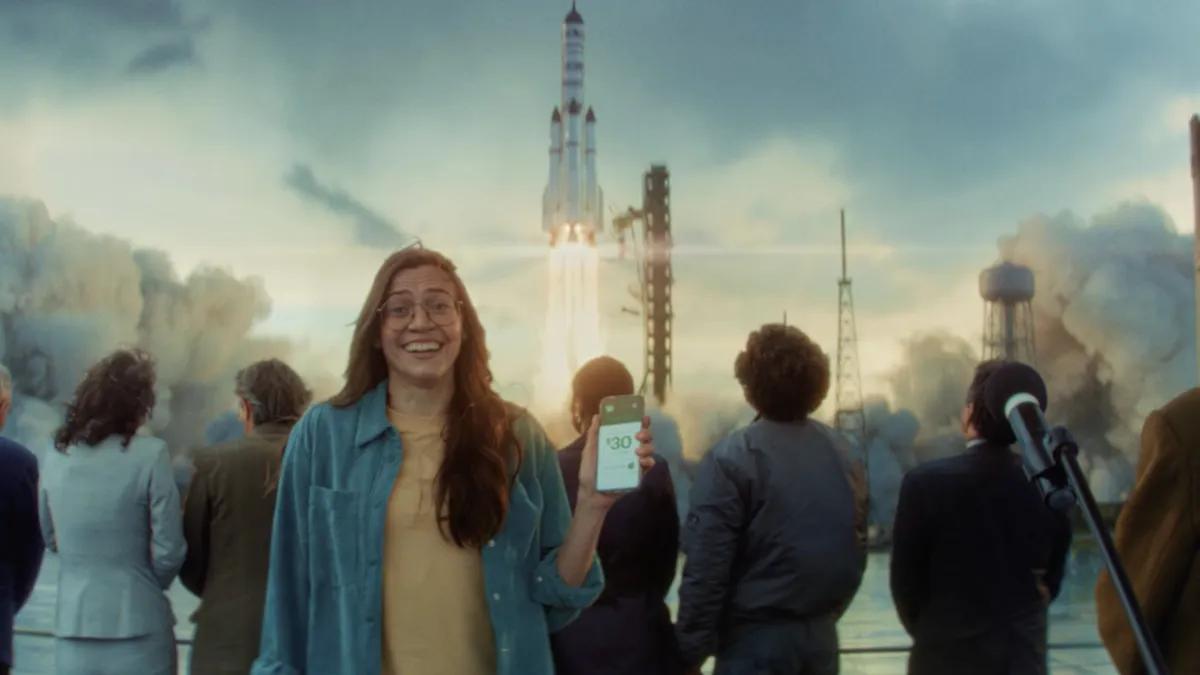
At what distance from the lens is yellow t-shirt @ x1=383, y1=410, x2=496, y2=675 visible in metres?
1.76

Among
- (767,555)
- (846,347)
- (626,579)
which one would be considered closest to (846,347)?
(846,347)

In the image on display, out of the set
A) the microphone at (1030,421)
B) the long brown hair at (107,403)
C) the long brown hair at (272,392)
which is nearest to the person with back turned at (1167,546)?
the microphone at (1030,421)

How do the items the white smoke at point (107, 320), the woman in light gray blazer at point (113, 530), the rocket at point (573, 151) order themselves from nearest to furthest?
the woman in light gray blazer at point (113, 530) < the white smoke at point (107, 320) < the rocket at point (573, 151)

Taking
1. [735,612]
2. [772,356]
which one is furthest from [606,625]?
[772,356]

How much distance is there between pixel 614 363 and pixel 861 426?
1137 centimetres

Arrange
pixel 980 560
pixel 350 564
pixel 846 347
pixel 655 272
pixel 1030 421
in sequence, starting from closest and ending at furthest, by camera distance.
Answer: pixel 1030 421 < pixel 350 564 < pixel 980 560 < pixel 846 347 < pixel 655 272

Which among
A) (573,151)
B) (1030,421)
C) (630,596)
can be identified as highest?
(573,151)

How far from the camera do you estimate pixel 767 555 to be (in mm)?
2984

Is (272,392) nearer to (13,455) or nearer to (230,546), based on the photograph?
(230,546)

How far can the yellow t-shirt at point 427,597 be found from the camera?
176 cm

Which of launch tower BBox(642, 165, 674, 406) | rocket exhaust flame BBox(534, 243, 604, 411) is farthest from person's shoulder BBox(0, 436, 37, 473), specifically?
rocket exhaust flame BBox(534, 243, 604, 411)

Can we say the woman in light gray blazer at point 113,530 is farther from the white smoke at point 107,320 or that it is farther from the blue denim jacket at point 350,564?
the white smoke at point 107,320

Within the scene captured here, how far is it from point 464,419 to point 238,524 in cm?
165

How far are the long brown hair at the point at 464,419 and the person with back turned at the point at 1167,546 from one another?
0.93m
